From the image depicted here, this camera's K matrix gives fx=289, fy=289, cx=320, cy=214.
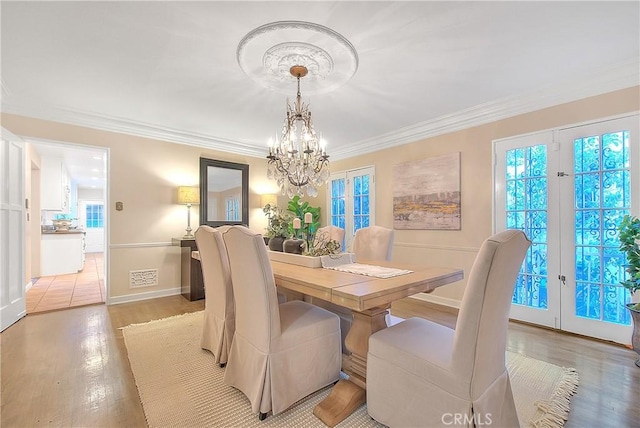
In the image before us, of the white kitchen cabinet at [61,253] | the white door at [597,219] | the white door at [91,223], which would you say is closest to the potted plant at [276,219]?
the white door at [597,219]

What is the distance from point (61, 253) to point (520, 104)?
799 centimetres

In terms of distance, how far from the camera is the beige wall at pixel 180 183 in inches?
130

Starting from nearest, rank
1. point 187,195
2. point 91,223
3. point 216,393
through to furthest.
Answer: point 216,393 → point 187,195 → point 91,223

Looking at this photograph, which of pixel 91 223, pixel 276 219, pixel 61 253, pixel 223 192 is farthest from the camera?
pixel 91 223

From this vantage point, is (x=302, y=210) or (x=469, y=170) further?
(x=302, y=210)

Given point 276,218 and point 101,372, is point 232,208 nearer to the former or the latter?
point 276,218

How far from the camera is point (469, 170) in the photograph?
3.53m

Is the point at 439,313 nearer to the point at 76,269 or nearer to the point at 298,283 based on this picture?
the point at 298,283

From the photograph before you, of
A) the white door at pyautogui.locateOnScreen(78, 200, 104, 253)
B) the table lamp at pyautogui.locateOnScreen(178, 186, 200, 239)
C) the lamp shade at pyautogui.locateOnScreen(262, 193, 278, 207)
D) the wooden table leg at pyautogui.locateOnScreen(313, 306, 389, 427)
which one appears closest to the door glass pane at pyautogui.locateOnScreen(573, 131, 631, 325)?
the wooden table leg at pyautogui.locateOnScreen(313, 306, 389, 427)

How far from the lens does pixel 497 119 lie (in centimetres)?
330

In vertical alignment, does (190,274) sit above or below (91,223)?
below

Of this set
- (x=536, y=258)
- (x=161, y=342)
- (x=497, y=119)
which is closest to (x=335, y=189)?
(x=497, y=119)

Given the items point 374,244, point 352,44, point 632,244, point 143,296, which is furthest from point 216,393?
point 632,244

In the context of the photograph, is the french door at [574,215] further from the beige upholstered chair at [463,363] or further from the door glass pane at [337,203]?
the door glass pane at [337,203]
